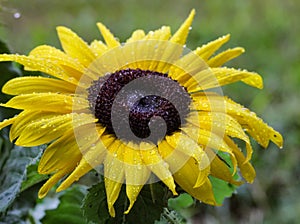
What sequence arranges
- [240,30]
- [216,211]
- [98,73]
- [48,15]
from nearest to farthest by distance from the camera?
[98,73] → [216,211] → [240,30] → [48,15]

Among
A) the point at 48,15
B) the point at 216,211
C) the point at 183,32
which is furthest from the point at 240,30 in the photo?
the point at 183,32

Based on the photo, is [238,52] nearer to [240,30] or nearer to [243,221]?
[243,221]

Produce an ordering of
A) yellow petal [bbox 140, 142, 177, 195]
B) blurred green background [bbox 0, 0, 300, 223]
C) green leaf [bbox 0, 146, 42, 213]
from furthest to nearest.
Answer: blurred green background [bbox 0, 0, 300, 223], green leaf [bbox 0, 146, 42, 213], yellow petal [bbox 140, 142, 177, 195]

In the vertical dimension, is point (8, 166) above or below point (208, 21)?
above

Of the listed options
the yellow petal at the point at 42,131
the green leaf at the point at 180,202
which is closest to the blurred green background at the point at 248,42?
the green leaf at the point at 180,202

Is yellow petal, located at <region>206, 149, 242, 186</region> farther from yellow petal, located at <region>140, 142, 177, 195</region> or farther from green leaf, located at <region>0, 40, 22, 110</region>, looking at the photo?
green leaf, located at <region>0, 40, 22, 110</region>

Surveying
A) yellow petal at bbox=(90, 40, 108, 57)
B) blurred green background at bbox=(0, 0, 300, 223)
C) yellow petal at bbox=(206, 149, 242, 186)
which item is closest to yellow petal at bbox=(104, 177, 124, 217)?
yellow petal at bbox=(206, 149, 242, 186)
